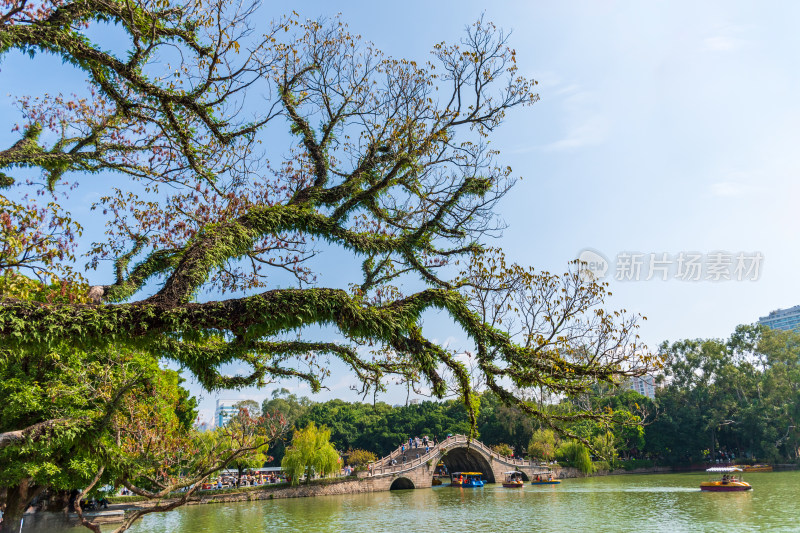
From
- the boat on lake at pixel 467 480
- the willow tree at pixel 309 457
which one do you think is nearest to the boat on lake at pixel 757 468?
the boat on lake at pixel 467 480

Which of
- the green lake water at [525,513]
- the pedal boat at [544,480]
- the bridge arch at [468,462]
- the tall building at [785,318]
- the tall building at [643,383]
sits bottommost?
the pedal boat at [544,480]

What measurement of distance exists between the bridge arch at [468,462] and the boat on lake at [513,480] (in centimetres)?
150

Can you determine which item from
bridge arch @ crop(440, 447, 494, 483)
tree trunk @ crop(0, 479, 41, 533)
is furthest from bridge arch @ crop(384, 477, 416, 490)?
tree trunk @ crop(0, 479, 41, 533)

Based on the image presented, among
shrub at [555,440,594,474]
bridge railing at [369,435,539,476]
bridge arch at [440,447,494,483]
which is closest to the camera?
bridge railing at [369,435,539,476]

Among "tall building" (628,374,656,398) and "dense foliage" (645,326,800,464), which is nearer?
"tall building" (628,374,656,398)

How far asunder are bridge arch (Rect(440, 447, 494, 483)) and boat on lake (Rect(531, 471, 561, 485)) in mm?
3775

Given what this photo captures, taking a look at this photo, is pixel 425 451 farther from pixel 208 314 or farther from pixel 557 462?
pixel 208 314

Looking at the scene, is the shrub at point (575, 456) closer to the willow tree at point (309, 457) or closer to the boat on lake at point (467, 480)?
the boat on lake at point (467, 480)

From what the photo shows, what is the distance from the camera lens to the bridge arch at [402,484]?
4184 cm

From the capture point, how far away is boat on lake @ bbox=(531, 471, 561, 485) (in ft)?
136

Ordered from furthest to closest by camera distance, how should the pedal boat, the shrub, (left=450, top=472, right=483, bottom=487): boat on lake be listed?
the shrub
the pedal boat
(left=450, top=472, right=483, bottom=487): boat on lake

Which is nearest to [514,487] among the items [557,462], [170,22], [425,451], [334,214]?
[425,451]

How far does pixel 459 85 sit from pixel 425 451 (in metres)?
39.6

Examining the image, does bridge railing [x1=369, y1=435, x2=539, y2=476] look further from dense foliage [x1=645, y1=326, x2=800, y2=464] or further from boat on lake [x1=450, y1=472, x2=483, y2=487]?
dense foliage [x1=645, y1=326, x2=800, y2=464]
